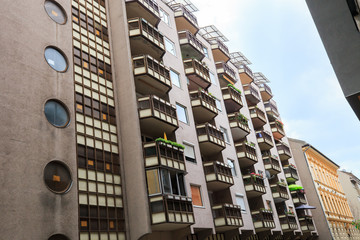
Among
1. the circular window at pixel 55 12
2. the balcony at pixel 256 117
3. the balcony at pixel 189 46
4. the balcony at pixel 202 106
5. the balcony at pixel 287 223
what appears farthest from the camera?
the balcony at pixel 256 117

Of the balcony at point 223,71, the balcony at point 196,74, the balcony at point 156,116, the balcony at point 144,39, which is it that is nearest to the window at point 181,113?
the balcony at point 156,116

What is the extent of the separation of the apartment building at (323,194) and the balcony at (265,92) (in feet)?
29.7

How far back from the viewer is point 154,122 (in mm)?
23641

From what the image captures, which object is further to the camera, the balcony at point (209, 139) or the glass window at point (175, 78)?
the glass window at point (175, 78)

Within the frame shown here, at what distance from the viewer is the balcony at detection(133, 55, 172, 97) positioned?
2439cm

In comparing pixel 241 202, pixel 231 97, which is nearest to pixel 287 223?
pixel 241 202

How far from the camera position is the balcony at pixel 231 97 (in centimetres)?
3716

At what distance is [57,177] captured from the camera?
17.1 meters

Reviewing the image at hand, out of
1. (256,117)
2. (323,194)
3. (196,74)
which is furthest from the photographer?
(323,194)

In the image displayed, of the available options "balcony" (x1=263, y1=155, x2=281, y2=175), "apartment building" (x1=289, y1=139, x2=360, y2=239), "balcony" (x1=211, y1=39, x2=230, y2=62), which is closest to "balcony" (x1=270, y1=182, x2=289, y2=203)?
"balcony" (x1=263, y1=155, x2=281, y2=175)

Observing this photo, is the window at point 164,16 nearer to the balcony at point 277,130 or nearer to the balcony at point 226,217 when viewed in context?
the balcony at point 226,217

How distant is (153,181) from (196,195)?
5.87 metres

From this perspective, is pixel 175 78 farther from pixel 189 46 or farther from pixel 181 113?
pixel 189 46

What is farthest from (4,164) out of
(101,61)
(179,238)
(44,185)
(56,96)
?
(179,238)
